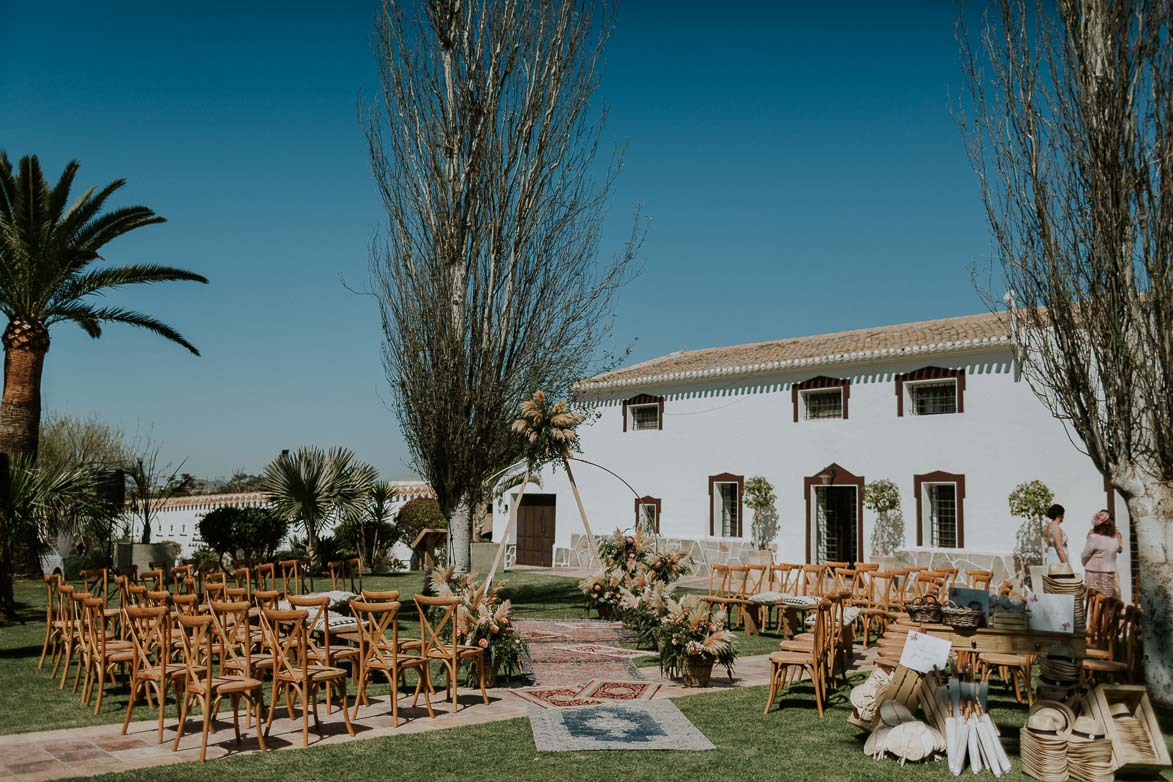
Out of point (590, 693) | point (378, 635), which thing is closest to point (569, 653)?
point (590, 693)

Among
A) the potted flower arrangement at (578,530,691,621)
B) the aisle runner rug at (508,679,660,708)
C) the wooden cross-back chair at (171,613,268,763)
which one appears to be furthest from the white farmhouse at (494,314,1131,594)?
the wooden cross-back chair at (171,613,268,763)

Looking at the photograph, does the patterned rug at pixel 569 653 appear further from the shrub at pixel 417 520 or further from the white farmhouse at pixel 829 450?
the shrub at pixel 417 520

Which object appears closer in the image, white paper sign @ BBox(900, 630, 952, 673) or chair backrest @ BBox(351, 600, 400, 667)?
white paper sign @ BBox(900, 630, 952, 673)

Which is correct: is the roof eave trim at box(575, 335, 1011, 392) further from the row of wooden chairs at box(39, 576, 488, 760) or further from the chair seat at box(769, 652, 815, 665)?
the row of wooden chairs at box(39, 576, 488, 760)

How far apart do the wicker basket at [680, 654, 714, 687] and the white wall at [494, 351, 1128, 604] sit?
30.4 feet

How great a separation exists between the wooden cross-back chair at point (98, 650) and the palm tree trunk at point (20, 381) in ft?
33.6

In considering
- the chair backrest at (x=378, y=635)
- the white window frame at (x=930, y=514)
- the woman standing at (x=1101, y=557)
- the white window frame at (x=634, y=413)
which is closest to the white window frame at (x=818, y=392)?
the white window frame at (x=930, y=514)

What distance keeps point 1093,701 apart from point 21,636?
10.8m

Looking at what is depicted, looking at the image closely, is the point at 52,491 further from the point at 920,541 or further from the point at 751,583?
the point at 920,541

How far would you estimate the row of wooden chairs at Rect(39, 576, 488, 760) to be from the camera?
235 inches

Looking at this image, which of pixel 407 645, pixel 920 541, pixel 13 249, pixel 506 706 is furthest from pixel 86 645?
pixel 920 541

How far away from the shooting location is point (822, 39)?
11.1 m

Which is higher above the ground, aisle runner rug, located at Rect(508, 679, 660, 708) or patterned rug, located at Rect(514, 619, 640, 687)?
patterned rug, located at Rect(514, 619, 640, 687)

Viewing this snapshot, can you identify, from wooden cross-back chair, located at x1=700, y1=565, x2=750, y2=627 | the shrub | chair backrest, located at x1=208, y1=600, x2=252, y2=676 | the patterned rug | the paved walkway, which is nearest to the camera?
the paved walkway
